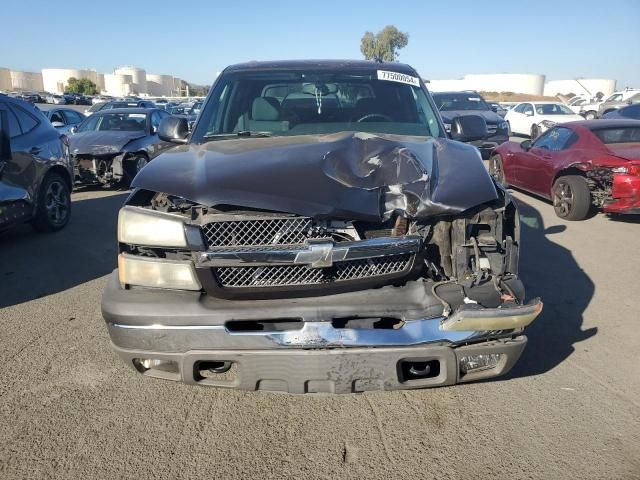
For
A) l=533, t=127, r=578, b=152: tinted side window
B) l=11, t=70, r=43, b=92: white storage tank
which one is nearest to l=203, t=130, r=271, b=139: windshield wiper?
l=533, t=127, r=578, b=152: tinted side window

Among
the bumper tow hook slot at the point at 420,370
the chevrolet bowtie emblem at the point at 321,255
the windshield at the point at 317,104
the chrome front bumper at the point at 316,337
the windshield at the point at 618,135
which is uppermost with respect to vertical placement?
the windshield at the point at 317,104

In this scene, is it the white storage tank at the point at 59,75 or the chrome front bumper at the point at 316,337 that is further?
the white storage tank at the point at 59,75

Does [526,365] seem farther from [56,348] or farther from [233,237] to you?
[56,348]

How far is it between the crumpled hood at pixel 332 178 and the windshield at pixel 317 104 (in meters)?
0.75

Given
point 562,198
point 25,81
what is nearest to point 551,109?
point 562,198

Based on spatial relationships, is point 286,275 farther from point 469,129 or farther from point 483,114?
point 483,114

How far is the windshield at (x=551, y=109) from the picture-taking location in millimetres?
21359

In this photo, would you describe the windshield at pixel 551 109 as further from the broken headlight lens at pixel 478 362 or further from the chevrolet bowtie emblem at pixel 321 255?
the chevrolet bowtie emblem at pixel 321 255

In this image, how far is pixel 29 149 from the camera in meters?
6.23

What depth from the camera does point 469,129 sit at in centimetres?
412

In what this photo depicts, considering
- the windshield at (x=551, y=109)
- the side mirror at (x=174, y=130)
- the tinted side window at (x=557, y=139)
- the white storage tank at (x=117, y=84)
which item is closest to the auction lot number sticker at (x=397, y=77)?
the side mirror at (x=174, y=130)

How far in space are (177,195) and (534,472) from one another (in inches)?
81.6

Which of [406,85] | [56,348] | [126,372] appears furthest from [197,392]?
[406,85]

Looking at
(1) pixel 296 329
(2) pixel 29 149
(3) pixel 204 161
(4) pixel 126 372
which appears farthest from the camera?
(2) pixel 29 149
